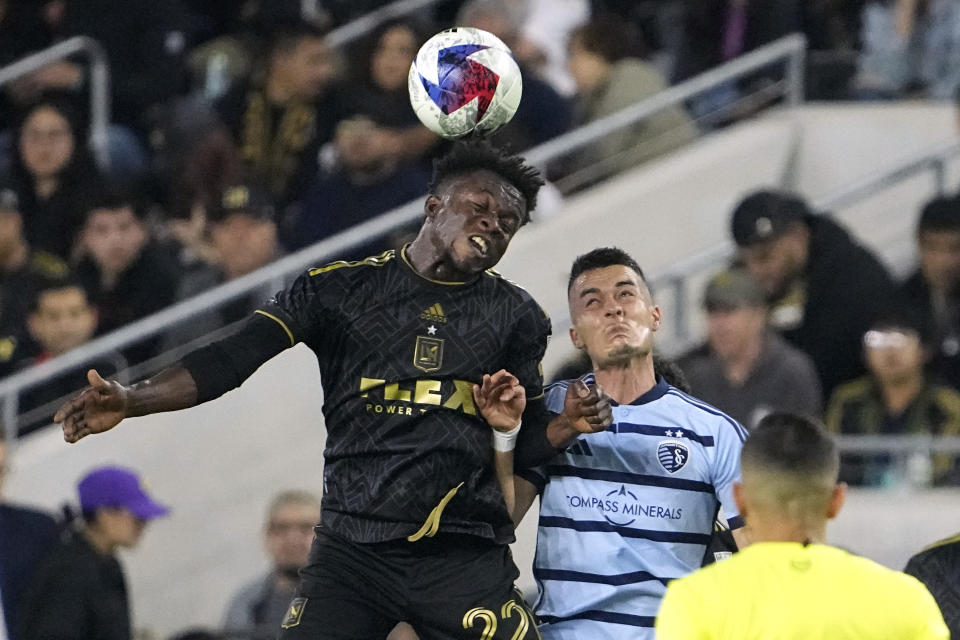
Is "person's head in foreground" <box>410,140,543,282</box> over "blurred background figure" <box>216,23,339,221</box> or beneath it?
beneath

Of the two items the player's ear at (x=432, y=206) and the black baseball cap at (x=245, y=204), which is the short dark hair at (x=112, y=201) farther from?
the player's ear at (x=432, y=206)

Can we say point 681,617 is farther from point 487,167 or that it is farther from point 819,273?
point 819,273

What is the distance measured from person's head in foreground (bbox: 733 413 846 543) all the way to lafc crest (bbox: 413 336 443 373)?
140 cm

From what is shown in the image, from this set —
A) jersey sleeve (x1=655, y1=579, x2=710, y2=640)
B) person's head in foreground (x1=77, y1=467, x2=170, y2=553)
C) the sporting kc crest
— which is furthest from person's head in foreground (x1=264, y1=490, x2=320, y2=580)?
jersey sleeve (x1=655, y1=579, x2=710, y2=640)

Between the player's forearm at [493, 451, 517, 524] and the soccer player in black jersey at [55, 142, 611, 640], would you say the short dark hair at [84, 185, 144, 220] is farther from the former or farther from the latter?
the player's forearm at [493, 451, 517, 524]

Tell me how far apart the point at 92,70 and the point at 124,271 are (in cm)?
222

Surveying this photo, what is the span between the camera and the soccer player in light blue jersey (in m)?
6.06

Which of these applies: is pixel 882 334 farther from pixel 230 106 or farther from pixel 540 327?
pixel 230 106

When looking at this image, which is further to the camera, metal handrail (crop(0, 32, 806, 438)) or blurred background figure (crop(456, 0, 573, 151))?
blurred background figure (crop(456, 0, 573, 151))

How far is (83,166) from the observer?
11.3 m

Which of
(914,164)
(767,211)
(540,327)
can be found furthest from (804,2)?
(540,327)

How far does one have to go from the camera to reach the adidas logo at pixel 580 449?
6.19m

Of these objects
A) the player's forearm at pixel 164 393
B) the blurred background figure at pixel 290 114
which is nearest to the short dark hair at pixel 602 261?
the player's forearm at pixel 164 393

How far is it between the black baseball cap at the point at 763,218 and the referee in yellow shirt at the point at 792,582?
497 centimetres
